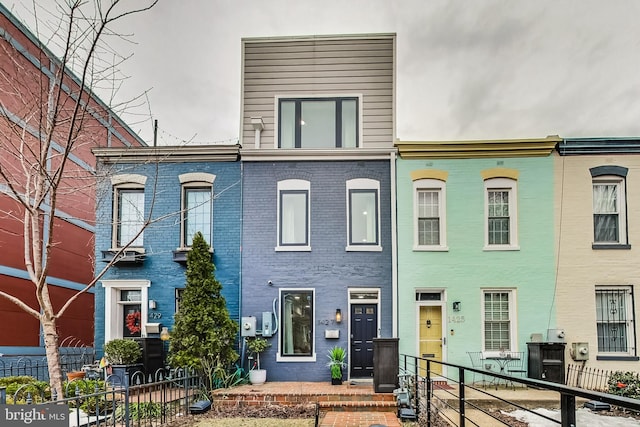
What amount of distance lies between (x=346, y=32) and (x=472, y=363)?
937 cm

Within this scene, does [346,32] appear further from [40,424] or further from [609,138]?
[40,424]

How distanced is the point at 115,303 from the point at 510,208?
10490 mm

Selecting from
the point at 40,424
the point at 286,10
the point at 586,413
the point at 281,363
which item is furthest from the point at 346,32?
the point at 40,424

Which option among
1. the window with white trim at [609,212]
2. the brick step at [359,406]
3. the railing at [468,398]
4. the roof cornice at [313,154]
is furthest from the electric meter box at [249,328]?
the window with white trim at [609,212]

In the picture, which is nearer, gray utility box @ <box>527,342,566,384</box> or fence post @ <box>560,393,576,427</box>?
fence post @ <box>560,393,576,427</box>

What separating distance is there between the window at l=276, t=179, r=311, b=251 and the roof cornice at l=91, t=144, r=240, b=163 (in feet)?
5.31

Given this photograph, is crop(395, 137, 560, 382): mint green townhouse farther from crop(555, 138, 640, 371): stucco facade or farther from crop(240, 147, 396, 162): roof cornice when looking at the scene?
crop(240, 147, 396, 162): roof cornice

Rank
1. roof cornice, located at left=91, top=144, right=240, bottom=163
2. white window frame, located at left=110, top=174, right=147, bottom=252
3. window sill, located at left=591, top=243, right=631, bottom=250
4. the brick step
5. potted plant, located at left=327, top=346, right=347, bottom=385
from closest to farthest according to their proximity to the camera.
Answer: the brick step
potted plant, located at left=327, top=346, right=347, bottom=385
window sill, located at left=591, top=243, right=631, bottom=250
roof cornice, located at left=91, top=144, right=240, bottom=163
white window frame, located at left=110, top=174, right=147, bottom=252

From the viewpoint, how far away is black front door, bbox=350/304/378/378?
1174 cm

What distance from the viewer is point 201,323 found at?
33.7 ft

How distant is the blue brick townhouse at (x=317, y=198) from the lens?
39.1ft

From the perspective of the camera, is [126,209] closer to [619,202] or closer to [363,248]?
[363,248]

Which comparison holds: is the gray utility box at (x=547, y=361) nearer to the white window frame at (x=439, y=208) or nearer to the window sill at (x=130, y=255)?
the white window frame at (x=439, y=208)

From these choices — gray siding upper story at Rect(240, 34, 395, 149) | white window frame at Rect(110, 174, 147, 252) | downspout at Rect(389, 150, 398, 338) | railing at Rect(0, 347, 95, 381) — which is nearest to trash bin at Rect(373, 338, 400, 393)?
downspout at Rect(389, 150, 398, 338)
